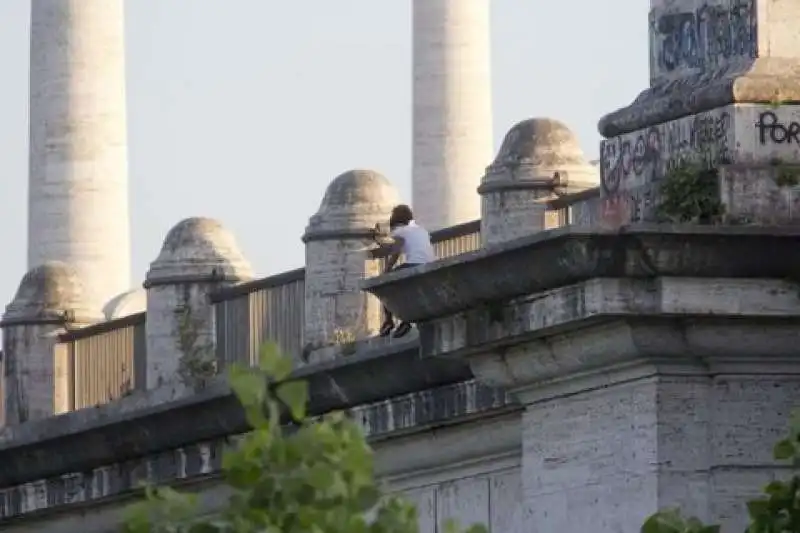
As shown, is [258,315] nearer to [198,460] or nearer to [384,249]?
[384,249]

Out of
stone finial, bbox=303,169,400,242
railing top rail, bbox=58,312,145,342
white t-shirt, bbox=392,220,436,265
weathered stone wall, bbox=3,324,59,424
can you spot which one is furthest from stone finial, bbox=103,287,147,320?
white t-shirt, bbox=392,220,436,265

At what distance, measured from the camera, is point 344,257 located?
2555 cm

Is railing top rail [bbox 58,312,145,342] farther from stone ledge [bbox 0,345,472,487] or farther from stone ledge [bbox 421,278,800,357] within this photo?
stone ledge [bbox 421,278,800,357]

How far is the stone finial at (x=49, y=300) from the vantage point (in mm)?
31000

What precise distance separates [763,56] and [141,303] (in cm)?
4418

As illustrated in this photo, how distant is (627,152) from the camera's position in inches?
687

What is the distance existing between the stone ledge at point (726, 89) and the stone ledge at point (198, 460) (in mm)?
1884

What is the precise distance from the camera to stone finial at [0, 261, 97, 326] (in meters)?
31.0

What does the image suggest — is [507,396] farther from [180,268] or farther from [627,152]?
[180,268]

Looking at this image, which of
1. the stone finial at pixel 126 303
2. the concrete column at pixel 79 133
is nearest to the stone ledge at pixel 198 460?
the stone finial at pixel 126 303

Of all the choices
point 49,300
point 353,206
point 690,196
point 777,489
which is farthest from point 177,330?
point 777,489

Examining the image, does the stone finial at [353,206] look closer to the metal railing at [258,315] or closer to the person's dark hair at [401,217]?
the metal railing at [258,315]

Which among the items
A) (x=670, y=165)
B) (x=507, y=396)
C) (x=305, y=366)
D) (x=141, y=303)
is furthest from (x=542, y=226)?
(x=141, y=303)

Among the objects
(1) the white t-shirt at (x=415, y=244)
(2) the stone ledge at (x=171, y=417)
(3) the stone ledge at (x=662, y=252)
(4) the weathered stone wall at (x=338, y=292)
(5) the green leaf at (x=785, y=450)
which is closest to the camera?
(5) the green leaf at (x=785, y=450)
